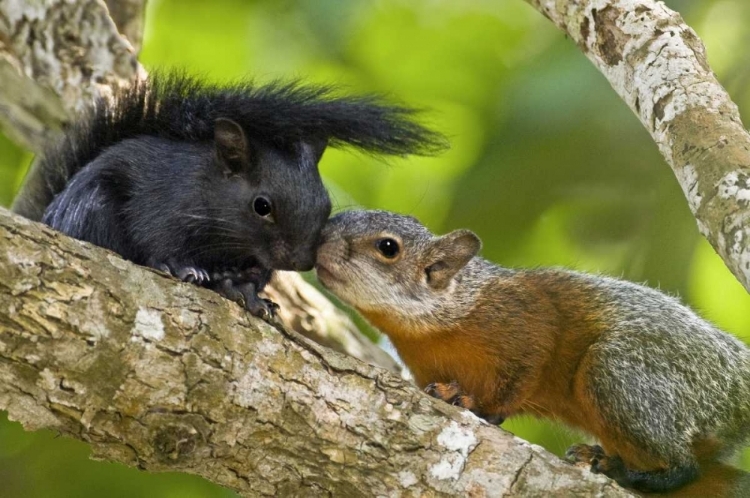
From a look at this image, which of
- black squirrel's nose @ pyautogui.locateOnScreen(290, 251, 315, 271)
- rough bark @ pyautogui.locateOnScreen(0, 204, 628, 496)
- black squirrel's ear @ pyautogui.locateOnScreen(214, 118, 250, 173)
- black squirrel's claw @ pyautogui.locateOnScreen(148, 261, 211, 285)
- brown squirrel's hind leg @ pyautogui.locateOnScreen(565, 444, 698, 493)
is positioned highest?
black squirrel's ear @ pyautogui.locateOnScreen(214, 118, 250, 173)

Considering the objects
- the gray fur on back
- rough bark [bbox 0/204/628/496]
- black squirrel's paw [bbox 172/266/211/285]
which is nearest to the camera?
rough bark [bbox 0/204/628/496]

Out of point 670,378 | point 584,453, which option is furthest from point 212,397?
point 670,378

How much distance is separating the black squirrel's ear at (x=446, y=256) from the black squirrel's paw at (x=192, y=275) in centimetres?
132

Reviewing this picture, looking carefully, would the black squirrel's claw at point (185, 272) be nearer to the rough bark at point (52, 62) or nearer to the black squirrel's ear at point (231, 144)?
the black squirrel's ear at point (231, 144)

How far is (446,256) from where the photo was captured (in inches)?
185

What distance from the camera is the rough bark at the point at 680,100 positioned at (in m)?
3.06

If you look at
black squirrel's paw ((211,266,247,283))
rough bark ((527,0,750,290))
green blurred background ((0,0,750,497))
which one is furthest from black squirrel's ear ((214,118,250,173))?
rough bark ((527,0,750,290))

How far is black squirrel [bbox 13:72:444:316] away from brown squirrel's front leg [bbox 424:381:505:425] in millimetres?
882

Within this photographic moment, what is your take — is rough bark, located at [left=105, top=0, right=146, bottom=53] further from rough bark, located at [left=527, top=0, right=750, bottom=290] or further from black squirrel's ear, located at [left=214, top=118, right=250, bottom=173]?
rough bark, located at [left=527, top=0, right=750, bottom=290]

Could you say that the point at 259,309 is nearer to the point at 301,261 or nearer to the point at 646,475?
the point at 301,261

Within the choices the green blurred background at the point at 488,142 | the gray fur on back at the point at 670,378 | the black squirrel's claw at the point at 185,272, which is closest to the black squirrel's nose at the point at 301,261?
the black squirrel's claw at the point at 185,272

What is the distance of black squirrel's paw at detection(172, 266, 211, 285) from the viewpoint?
3688 millimetres

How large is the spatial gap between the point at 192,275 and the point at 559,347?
175cm

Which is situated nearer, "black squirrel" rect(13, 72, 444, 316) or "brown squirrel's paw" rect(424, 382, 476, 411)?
"black squirrel" rect(13, 72, 444, 316)
